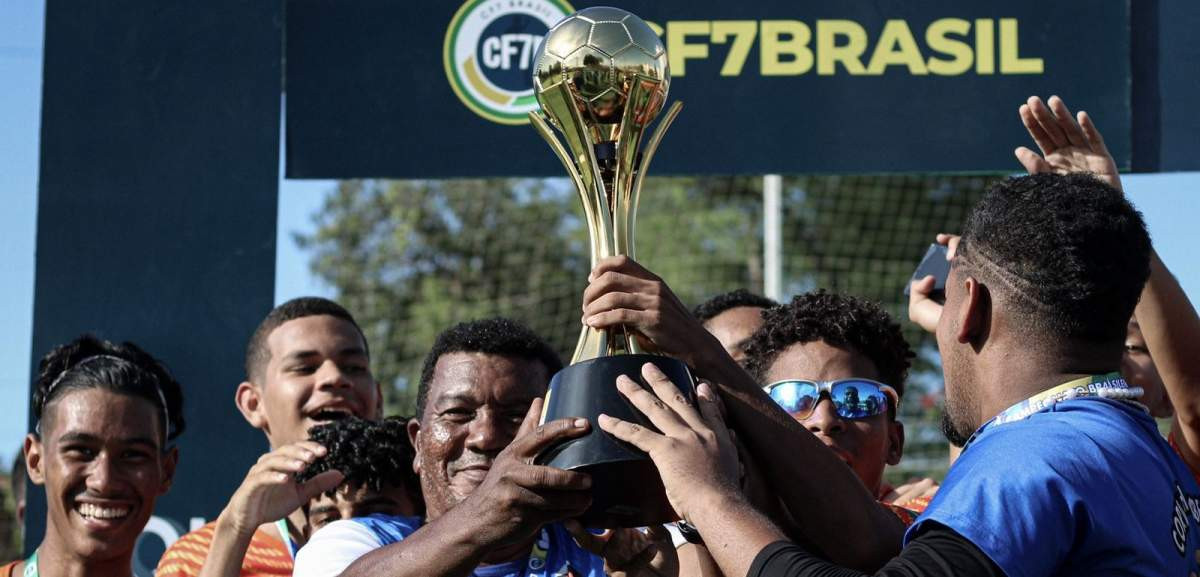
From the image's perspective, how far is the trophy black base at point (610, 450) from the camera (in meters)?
2.65

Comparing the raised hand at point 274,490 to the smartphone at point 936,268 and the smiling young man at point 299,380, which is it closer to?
the smiling young man at point 299,380

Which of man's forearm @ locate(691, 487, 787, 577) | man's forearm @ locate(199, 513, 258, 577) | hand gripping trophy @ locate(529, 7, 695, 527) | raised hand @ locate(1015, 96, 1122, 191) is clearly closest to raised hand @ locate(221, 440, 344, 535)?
man's forearm @ locate(199, 513, 258, 577)

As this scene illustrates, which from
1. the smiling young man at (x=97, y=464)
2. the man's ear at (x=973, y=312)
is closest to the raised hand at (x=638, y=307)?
the man's ear at (x=973, y=312)

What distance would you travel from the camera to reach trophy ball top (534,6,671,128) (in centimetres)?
306

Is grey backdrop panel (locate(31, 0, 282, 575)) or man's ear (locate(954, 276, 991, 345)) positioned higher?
grey backdrop panel (locate(31, 0, 282, 575))

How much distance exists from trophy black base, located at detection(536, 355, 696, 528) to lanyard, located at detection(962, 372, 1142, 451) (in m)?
0.57

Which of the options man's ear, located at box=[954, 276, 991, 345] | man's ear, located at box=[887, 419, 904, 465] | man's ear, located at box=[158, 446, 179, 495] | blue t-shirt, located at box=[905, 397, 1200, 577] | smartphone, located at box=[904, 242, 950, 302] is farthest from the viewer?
man's ear, located at box=[158, 446, 179, 495]

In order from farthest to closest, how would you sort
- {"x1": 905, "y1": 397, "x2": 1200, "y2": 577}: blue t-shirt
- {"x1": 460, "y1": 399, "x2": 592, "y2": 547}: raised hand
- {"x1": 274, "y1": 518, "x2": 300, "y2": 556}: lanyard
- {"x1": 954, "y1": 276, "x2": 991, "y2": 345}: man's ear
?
{"x1": 274, "y1": 518, "x2": 300, "y2": 556}: lanyard, {"x1": 460, "y1": 399, "x2": 592, "y2": 547}: raised hand, {"x1": 954, "y1": 276, "x2": 991, "y2": 345}: man's ear, {"x1": 905, "y1": 397, "x2": 1200, "y2": 577}: blue t-shirt

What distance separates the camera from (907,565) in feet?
7.42

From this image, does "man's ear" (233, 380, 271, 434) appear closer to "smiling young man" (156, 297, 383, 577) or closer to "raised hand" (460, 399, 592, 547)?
"smiling young man" (156, 297, 383, 577)

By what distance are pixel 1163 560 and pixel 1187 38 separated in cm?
348

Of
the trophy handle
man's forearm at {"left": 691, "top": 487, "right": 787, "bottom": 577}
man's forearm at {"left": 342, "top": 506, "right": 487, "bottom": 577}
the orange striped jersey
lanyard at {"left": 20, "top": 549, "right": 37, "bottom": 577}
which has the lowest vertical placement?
lanyard at {"left": 20, "top": 549, "right": 37, "bottom": 577}

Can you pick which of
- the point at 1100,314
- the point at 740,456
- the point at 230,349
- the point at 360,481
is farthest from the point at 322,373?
the point at 1100,314

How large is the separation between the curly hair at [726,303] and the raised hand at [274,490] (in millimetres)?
1734
